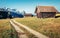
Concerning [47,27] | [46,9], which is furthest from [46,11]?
[47,27]

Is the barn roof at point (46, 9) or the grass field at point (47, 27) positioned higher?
the barn roof at point (46, 9)

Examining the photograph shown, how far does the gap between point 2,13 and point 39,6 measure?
1136 centimetres

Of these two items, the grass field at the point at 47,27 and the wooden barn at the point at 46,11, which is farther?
the wooden barn at the point at 46,11

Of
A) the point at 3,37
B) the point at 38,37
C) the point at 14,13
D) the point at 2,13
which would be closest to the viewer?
the point at 38,37

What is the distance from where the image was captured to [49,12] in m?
46.1

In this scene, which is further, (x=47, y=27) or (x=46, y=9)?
(x=46, y=9)

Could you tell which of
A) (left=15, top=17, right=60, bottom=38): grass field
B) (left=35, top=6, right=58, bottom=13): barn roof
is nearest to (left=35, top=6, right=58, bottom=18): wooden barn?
(left=35, top=6, right=58, bottom=13): barn roof

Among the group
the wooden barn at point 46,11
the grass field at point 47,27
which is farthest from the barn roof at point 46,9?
the grass field at point 47,27

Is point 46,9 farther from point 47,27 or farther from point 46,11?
point 47,27

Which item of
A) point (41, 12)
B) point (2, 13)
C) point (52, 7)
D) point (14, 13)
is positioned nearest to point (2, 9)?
point (2, 13)

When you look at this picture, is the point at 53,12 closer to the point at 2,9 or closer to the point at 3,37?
the point at 2,9

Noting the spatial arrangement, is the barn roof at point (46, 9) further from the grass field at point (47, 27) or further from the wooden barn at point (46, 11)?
the grass field at point (47, 27)

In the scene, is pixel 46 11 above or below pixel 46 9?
below

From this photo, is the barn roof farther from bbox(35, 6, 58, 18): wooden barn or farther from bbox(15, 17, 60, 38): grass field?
bbox(15, 17, 60, 38): grass field
